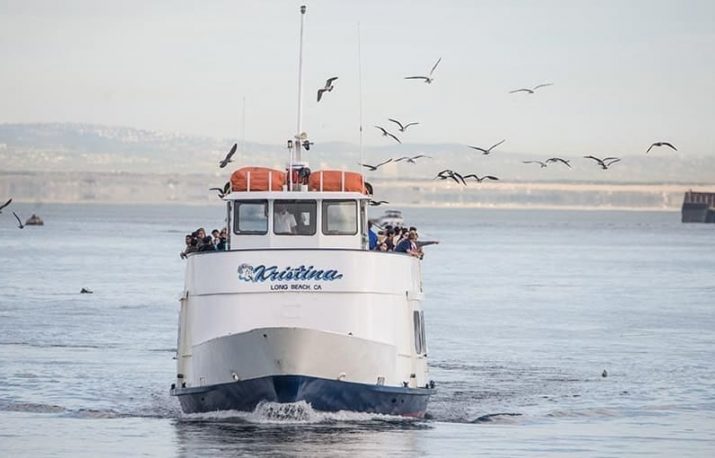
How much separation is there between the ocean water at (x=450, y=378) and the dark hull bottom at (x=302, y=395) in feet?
0.76

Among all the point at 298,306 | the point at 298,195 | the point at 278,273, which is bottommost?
the point at 298,306

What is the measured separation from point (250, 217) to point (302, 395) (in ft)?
11.6

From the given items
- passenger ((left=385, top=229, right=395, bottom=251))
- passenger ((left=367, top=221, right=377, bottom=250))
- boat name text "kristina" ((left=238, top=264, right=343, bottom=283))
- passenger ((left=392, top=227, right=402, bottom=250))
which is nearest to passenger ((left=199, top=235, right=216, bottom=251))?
boat name text "kristina" ((left=238, top=264, right=343, bottom=283))

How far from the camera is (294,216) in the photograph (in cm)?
3522

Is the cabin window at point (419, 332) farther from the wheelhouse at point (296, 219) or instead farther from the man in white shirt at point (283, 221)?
the man in white shirt at point (283, 221)

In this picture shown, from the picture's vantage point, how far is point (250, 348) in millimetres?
33594

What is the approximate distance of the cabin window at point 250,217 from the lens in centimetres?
3516

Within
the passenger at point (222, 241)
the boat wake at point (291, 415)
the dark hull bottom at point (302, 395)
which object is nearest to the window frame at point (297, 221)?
the passenger at point (222, 241)

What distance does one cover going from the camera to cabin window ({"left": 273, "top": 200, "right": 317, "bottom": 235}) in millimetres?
35094

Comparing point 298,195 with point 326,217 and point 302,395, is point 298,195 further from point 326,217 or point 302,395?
point 302,395

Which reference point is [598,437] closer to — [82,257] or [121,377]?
[121,377]

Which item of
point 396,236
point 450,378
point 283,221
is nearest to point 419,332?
point 396,236

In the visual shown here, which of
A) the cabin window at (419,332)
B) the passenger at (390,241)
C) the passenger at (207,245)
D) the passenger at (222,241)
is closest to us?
the passenger at (207,245)

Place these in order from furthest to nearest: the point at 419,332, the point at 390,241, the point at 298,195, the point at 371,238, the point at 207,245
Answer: the point at 390,241
the point at 419,332
the point at 371,238
the point at 207,245
the point at 298,195
